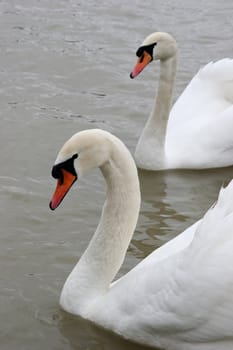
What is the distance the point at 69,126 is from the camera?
356 inches

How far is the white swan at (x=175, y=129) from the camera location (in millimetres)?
7996

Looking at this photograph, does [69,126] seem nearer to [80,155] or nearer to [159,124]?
[159,124]

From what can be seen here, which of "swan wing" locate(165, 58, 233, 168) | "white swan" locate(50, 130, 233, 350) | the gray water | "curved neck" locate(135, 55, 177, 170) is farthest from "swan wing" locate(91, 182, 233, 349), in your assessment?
"swan wing" locate(165, 58, 233, 168)

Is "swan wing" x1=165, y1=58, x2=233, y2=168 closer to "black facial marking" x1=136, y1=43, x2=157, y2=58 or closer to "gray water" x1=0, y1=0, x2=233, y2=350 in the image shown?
"gray water" x1=0, y1=0, x2=233, y2=350

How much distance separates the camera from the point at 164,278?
5234mm

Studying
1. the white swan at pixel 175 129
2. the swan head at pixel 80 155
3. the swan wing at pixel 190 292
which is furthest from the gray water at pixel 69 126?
the swan head at pixel 80 155

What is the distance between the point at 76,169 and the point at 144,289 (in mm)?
781

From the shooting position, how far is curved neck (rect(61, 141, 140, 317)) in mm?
5719

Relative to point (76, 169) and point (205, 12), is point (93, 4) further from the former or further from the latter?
point (76, 169)

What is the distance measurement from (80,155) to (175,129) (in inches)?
127

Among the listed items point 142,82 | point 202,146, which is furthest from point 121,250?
point 142,82

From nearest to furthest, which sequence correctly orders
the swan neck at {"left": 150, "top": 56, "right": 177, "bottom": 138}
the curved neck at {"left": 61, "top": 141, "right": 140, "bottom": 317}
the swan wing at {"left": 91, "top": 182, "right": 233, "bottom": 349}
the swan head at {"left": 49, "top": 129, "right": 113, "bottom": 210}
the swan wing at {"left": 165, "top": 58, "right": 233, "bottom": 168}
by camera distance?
the swan wing at {"left": 91, "top": 182, "right": 233, "bottom": 349} → the swan head at {"left": 49, "top": 129, "right": 113, "bottom": 210} → the curved neck at {"left": 61, "top": 141, "right": 140, "bottom": 317} → the swan neck at {"left": 150, "top": 56, "right": 177, "bottom": 138} → the swan wing at {"left": 165, "top": 58, "right": 233, "bottom": 168}

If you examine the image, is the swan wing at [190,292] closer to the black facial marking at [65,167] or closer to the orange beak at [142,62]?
the black facial marking at [65,167]

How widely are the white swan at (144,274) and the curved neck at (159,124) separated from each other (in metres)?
2.35
